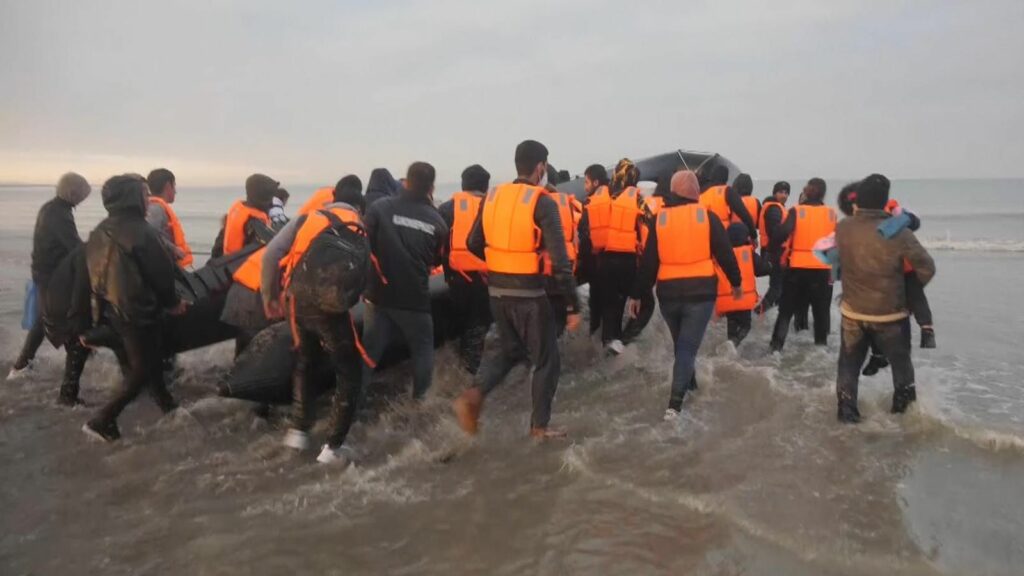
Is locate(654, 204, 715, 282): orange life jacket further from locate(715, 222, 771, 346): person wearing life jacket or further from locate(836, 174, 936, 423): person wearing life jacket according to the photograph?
locate(715, 222, 771, 346): person wearing life jacket

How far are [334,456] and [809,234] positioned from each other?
4321mm

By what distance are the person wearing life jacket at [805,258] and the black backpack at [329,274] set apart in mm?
4021

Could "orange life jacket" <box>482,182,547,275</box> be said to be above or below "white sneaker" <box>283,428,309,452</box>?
above

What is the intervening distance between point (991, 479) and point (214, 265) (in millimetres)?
4748

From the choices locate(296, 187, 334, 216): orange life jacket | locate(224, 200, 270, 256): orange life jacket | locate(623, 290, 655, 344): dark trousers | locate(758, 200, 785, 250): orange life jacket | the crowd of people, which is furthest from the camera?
locate(758, 200, 785, 250): orange life jacket

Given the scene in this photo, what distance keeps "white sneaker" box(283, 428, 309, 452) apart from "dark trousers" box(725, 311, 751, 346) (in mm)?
3823

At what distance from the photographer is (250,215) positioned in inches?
197

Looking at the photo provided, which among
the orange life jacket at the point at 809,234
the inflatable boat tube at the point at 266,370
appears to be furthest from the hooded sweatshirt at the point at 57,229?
the orange life jacket at the point at 809,234

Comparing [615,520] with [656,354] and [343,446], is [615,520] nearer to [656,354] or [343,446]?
[343,446]

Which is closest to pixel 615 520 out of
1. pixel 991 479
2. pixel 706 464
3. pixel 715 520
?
pixel 715 520

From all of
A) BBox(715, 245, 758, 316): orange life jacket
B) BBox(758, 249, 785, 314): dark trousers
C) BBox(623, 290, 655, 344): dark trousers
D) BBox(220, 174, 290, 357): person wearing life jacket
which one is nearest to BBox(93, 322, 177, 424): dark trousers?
BBox(220, 174, 290, 357): person wearing life jacket

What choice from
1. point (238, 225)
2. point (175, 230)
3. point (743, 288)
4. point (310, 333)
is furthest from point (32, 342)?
point (743, 288)

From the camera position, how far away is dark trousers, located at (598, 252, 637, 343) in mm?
5871

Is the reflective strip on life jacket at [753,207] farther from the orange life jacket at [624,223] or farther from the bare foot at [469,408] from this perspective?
the bare foot at [469,408]
